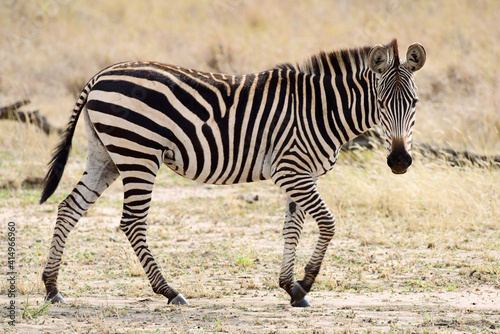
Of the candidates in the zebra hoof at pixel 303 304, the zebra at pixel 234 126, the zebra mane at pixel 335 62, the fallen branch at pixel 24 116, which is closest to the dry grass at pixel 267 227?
the zebra hoof at pixel 303 304

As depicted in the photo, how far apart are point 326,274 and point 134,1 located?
1968 centimetres

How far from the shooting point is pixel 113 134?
5.59 metres

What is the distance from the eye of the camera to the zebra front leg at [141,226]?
5676 millimetres

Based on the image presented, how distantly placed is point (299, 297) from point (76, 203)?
7.67ft

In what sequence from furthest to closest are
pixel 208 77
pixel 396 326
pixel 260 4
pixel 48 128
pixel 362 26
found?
pixel 260 4 < pixel 362 26 < pixel 48 128 < pixel 208 77 < pixel 396 326

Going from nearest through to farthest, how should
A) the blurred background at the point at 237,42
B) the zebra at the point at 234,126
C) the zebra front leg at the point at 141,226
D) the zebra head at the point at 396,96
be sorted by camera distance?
the zebra head at the point at 396,96 → the zebra at the point at 234,126 → the zebra front leg at the point at 141,226 → the blurred background at the point at 237,42

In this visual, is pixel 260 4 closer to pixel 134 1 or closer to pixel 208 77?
pixel 134 1

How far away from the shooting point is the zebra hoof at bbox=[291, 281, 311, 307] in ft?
18.8

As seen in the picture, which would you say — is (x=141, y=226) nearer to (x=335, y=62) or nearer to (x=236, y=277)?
(x=236, y=277)

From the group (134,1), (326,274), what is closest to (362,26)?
(134,1)

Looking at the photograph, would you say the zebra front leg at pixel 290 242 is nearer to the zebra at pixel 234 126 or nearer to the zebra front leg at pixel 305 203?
the zebra at pixel 234 126

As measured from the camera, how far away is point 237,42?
18.5 meters

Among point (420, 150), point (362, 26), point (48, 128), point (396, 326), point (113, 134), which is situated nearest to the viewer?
point (396, 326)

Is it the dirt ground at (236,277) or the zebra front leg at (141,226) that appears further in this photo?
the zebra front leg at (141,226)
